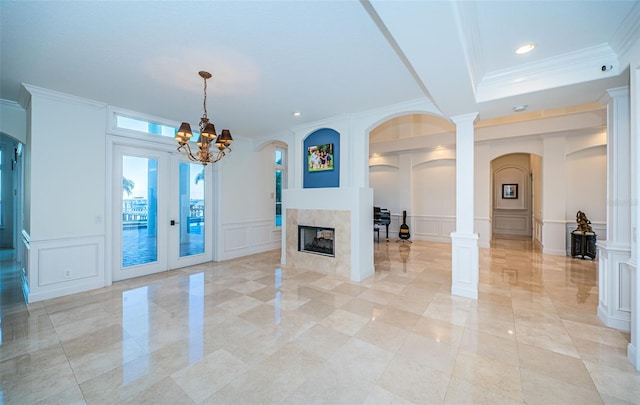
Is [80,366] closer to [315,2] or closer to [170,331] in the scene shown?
[170,331]

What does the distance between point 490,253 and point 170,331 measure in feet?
23.7

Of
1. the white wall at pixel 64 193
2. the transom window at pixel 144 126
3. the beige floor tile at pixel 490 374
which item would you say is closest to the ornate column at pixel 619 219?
the beige floor tile at pixel 490 374

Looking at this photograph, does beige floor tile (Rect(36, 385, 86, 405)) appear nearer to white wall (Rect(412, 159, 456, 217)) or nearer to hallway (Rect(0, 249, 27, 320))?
hallway (Rect(0, 249, 27, 320))

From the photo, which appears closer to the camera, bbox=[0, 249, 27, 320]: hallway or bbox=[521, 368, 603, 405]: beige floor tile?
bbox=[521, 368, 603, 405]: beige floor tile

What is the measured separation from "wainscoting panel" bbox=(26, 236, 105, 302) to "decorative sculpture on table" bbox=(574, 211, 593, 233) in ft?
32.9

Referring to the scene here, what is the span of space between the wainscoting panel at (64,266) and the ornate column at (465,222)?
227 inches

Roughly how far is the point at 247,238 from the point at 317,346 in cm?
460

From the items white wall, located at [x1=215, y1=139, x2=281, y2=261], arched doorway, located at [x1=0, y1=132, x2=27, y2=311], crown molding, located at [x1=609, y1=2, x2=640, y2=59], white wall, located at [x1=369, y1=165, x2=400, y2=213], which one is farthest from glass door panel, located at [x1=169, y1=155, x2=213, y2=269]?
A: crown molding, located at [x1=609, y1=2, x2=640, y2=59]

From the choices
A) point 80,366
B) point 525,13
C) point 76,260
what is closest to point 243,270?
point 76,260

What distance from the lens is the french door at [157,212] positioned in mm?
4711

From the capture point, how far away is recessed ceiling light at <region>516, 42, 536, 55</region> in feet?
8.80

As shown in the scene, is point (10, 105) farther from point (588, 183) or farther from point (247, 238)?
point (588, 183)

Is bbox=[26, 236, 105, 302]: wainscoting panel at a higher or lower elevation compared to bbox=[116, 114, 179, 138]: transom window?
lower

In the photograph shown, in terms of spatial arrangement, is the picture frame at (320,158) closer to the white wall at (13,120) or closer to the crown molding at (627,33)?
the crown molding at (627,33)
